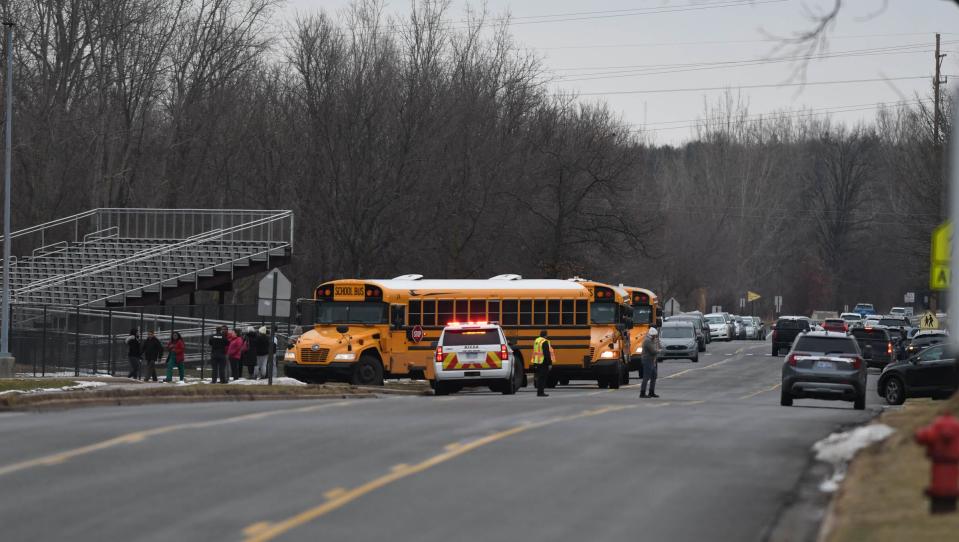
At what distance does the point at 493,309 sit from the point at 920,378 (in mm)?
11744

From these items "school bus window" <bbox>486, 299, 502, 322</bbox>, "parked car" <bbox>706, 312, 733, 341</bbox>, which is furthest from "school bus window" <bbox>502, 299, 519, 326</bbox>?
"parked car" <bbox>706, 312, 733, 341</bbox>

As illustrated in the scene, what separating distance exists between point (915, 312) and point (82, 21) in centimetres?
8778

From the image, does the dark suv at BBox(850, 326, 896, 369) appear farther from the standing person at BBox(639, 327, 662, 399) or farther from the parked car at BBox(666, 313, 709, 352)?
the standing person at BBox(639, 327, 662, 399)

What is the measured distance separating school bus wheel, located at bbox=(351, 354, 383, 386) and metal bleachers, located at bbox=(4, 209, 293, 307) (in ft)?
53.6

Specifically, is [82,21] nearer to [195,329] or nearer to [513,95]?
[513,95]

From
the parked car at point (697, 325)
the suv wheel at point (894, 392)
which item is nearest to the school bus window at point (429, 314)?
the suv wheel at point (894, 392)

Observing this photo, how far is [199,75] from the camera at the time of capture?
75.6m

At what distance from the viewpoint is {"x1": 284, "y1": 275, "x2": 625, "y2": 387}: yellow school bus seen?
40.4 metres

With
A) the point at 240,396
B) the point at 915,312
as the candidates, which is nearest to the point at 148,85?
the point at 240,396

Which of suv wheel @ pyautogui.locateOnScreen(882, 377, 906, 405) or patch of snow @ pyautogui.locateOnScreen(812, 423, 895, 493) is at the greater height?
patch of snow @ pyautogui.locateOnScreen(812, 423, 895, 493)

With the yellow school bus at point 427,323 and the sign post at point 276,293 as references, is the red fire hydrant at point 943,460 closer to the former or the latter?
the sign post at point 276,293

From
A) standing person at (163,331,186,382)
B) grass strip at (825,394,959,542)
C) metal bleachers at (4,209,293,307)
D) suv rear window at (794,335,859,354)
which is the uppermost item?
metal bleachers at (4,209,293,307)

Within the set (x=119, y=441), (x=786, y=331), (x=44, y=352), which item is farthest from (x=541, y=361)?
(x=786, y=331)

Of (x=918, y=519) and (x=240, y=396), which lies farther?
(x=240, y=396)
